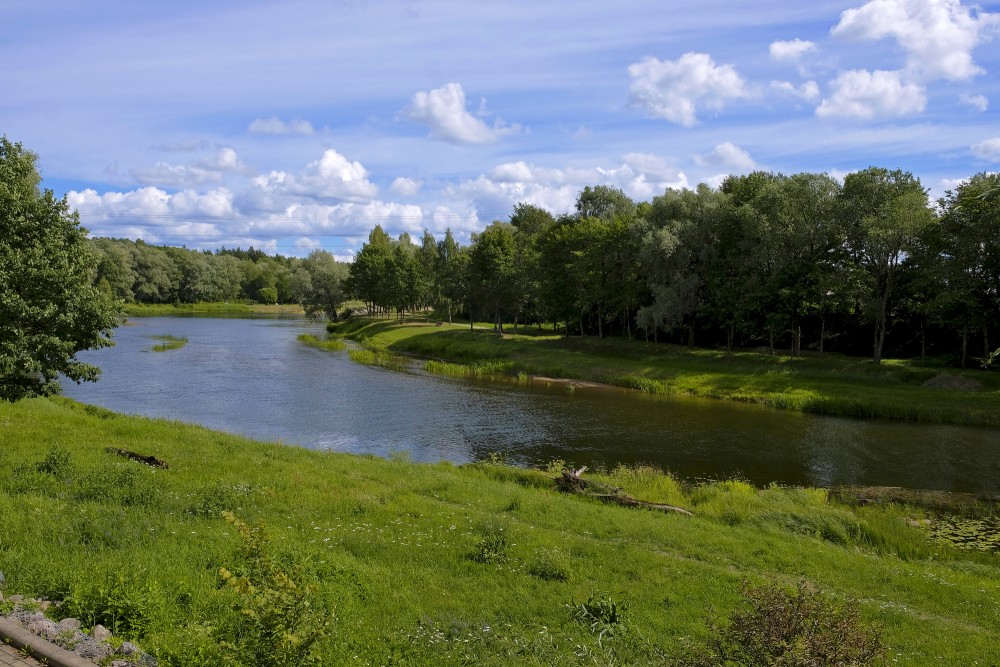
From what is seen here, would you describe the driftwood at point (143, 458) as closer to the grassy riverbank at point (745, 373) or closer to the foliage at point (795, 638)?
the foliage at point (795, 638)

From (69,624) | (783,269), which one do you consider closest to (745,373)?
(783,269)

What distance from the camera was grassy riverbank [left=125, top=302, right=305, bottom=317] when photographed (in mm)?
133587

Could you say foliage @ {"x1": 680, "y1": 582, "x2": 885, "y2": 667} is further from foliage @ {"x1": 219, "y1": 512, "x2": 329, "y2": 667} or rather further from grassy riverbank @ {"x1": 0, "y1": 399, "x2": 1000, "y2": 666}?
foliage @ {"x1": 219, "y1": 512, "x2": 329, "y2": 667}

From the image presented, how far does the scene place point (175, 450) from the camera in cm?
2052

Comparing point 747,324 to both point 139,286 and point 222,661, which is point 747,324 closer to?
point 222,661

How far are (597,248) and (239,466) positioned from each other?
162 ft

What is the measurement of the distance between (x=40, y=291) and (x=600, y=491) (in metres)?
19.8

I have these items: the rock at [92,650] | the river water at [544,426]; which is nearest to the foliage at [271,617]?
the rock at [92,650]

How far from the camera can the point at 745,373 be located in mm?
49656

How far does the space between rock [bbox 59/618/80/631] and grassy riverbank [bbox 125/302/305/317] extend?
422 feet

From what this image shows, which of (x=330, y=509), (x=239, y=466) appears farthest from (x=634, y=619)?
(x=239, y=466)

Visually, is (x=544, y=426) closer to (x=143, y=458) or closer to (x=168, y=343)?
(x=143, y=458)

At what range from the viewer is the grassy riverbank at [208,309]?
134 meters

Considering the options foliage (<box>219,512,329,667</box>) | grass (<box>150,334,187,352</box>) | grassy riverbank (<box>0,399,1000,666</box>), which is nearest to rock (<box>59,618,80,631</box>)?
grassy riverbank (<box>0,399,1000,666</box>)
